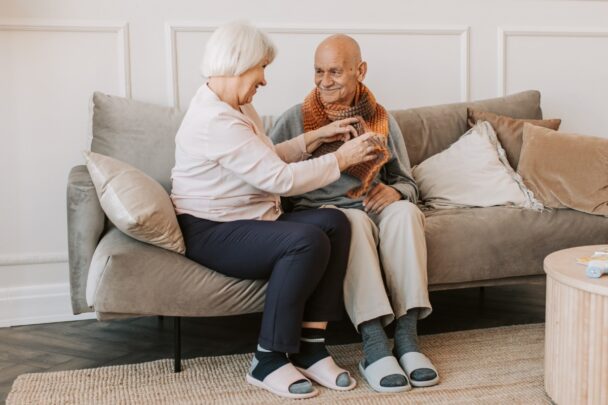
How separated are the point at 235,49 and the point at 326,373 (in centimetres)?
100

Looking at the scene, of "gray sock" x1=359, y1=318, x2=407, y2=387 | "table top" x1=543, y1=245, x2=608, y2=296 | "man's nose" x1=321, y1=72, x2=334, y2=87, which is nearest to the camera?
"table top" x1=543, y1=245, x2=608, y2=296

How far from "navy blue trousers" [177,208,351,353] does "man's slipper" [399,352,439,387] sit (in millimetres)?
249

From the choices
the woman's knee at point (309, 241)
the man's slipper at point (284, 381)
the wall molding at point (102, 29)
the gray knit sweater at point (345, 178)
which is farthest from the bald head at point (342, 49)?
the man's slipper at point (284, 381)

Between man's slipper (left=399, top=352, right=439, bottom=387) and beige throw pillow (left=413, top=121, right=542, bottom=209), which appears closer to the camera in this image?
man's slipper (left=399, top=352, right=439, bottom=387)

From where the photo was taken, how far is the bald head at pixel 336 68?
8.17 ft

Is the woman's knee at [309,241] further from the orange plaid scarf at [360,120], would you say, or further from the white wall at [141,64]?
the white wall at [141,64]

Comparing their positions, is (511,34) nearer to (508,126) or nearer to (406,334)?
(508,126)

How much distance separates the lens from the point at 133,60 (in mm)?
2926

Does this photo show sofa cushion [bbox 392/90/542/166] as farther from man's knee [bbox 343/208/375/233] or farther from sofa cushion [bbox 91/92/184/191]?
sofa cushion [bbox 91/92/184/191]

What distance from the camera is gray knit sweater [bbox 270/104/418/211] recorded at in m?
2.50

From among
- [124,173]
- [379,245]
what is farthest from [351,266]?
[124,173]

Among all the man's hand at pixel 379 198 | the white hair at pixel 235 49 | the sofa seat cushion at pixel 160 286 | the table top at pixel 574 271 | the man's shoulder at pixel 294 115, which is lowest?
the sofa seat cushion at pixel 160 286

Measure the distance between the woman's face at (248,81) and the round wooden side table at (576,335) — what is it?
1013 mm

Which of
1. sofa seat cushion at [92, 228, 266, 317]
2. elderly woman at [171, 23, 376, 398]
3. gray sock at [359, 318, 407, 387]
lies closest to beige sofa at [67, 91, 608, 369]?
sofa seat cushion at [92, 228, 266, 317]
